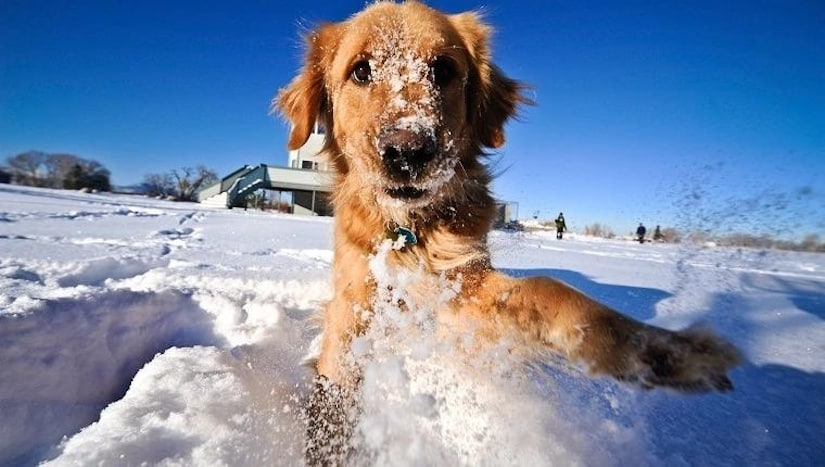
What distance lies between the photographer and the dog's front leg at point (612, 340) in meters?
1.29

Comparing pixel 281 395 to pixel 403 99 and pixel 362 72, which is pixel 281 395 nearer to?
pixel 403 99

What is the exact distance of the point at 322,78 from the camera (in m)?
3.20

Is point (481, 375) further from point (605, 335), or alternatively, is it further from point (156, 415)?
point (156, 415)

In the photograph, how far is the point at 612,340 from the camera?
1.38m

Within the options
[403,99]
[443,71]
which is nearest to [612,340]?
[403,99]

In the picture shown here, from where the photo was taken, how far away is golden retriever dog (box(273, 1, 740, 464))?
139 centimetres

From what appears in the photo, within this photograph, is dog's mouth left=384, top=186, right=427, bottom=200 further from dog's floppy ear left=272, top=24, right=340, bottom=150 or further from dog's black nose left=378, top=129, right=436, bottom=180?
dog's floppy ear left=272, top=24, right=340, bottom=150

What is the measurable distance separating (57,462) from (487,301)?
1.42 metres

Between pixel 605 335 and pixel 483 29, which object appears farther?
pixel 483 29

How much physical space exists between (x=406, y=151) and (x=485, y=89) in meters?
1.47

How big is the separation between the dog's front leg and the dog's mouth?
0.61 metres

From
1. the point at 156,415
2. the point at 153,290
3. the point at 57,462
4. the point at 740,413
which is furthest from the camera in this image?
the point at 153,290

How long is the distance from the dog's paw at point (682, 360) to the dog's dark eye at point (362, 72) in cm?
193

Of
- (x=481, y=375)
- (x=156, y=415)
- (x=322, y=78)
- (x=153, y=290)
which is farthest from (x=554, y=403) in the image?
(x=153, y=290)
